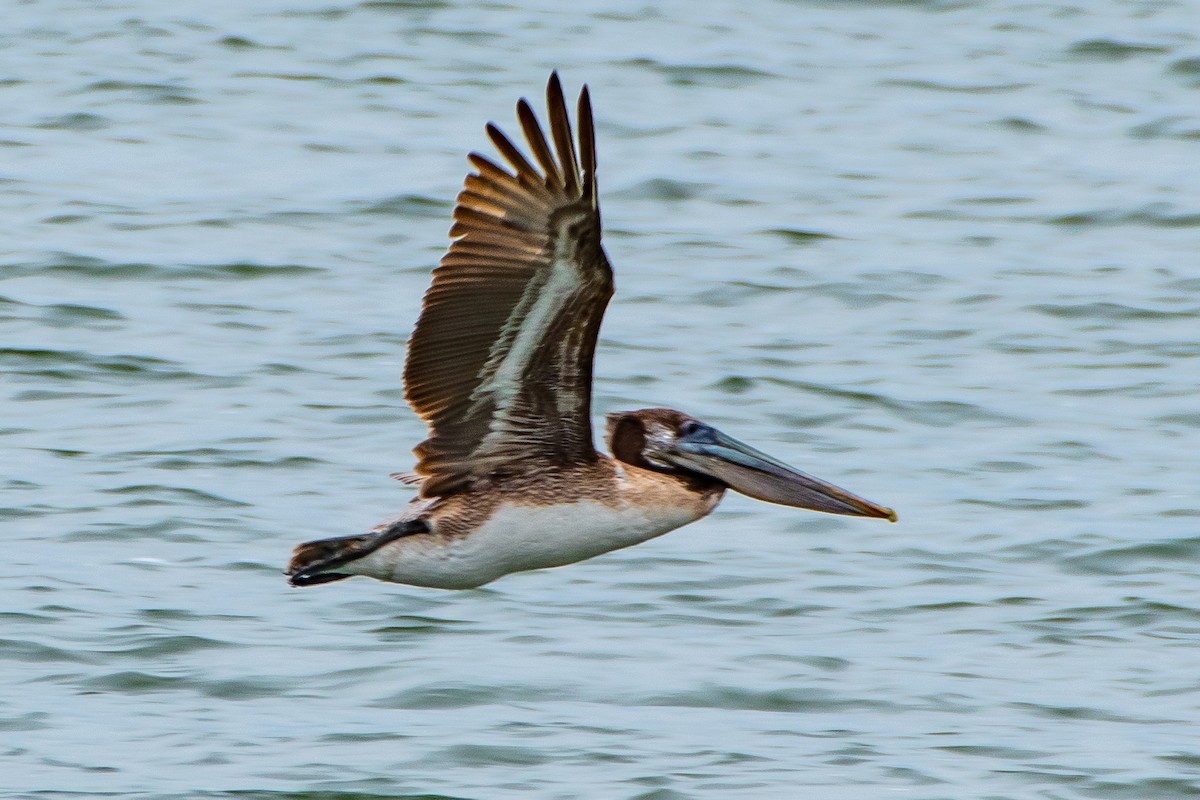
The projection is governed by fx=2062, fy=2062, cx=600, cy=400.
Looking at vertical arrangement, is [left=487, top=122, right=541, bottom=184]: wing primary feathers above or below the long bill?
above

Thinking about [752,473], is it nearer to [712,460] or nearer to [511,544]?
[712,460]

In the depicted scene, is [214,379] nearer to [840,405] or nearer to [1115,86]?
[840,405]

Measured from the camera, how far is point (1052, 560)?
7.41 metres

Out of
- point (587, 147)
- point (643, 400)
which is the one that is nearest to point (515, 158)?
point (587, 147)

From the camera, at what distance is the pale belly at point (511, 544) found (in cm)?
578

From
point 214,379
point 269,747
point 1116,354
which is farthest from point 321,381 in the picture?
point 1116,354

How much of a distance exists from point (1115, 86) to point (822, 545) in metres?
7.83

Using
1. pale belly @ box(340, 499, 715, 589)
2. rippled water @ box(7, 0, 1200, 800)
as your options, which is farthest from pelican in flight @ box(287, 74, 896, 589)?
rippled water @ box(7, 0, 1200, 800)

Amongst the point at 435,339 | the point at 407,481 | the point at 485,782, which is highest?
the point at 435,339

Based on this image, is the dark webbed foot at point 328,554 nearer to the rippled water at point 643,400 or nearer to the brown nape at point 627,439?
the rippled water at point 643,400

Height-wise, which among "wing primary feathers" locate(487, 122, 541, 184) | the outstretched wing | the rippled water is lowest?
the rippled water

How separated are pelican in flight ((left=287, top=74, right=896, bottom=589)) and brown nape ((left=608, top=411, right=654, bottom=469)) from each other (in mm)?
28

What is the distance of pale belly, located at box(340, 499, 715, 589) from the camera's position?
5.78 metres

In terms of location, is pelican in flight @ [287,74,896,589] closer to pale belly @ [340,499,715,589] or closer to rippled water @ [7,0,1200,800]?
pale belly @ [340,499,715,589]
